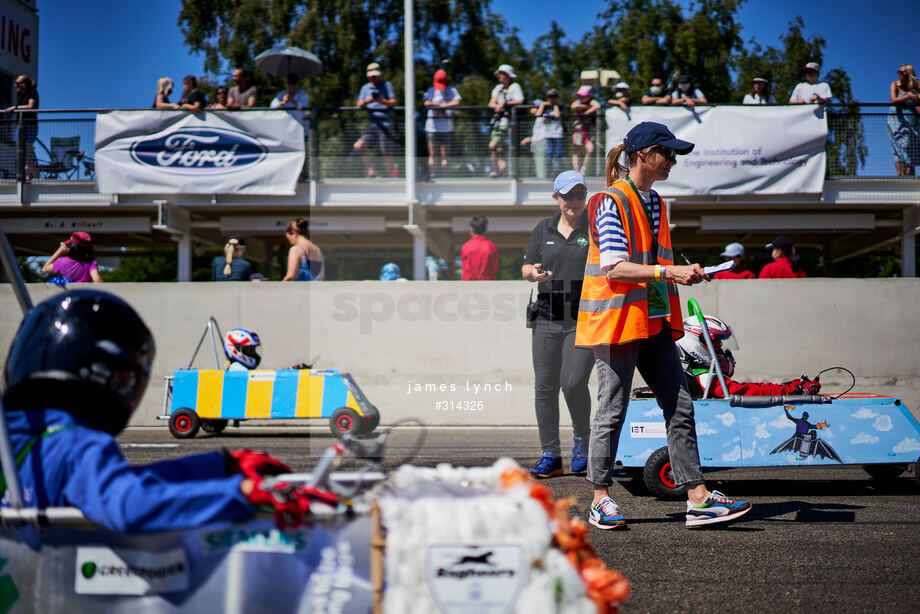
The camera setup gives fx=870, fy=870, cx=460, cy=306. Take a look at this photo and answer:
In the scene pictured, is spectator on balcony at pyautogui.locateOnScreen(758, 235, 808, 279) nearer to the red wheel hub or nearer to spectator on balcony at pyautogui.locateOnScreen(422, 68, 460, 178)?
spectator on balcony at pyautogui.locateOnScreen(422, 68, 460, 178)

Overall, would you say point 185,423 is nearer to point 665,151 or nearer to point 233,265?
point 233,265

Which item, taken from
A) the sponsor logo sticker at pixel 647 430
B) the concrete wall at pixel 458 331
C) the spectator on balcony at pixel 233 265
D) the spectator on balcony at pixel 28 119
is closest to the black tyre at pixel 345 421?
the concrete wall at pixel 458 331

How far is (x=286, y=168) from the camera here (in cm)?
1495

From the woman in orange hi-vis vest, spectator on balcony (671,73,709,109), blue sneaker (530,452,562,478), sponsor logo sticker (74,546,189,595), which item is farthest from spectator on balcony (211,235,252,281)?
sponsor logo sticker (74,546,189,595)

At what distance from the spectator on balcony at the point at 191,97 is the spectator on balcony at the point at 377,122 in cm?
271

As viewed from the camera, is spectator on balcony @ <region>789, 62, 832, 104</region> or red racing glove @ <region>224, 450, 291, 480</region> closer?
red racing glove @ <region>224, 450, 291, 480</region>

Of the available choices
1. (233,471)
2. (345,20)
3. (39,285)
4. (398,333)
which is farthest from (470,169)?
(345,20)

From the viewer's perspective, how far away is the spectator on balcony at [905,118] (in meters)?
13.9

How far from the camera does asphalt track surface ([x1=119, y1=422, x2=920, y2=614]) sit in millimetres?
3402

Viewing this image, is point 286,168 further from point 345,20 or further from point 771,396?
point 345,20

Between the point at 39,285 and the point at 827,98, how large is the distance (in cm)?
1264

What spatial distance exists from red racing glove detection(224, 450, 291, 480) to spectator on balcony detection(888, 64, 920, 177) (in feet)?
47.3

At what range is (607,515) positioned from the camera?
15.2ft

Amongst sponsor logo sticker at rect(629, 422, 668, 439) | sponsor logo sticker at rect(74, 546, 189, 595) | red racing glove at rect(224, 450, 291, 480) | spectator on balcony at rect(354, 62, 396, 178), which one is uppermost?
spectator on balcony at rect(354, 62, 396, 178)
